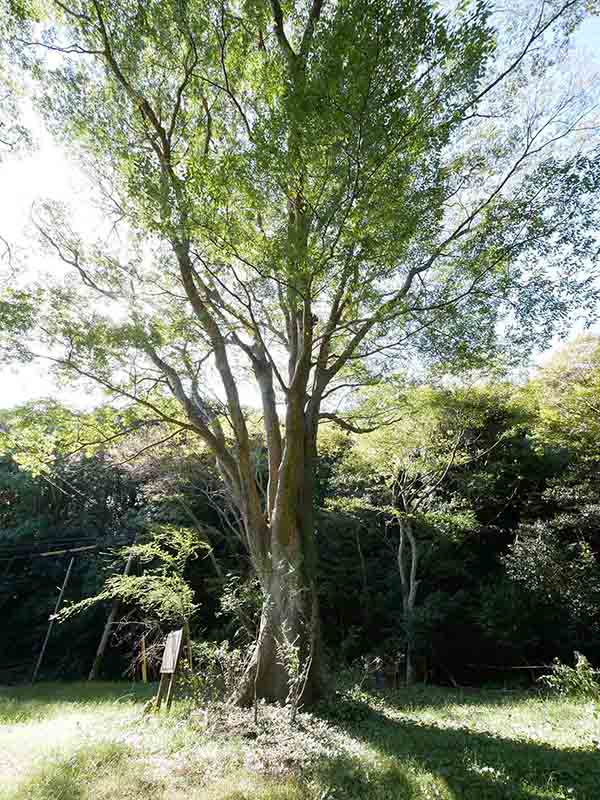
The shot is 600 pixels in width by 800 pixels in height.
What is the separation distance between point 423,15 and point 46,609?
1406 centimetres

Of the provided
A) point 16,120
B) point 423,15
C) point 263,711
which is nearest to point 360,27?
point 423,15

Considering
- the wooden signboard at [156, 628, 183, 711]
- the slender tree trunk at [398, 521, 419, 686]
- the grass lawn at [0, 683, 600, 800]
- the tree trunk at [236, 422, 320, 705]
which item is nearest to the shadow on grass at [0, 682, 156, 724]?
the grass lawn at [0, 683, 600, 800]

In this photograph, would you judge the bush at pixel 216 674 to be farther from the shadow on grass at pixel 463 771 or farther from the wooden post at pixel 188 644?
the shadow on grass at pixel 463 771

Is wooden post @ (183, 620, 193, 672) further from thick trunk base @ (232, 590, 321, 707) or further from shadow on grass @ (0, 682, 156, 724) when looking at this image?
shadow on grass @ (0, 682, 156, 724)

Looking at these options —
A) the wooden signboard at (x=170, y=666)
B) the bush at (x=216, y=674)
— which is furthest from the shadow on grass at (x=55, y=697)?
the bush at (x=216, y=674)

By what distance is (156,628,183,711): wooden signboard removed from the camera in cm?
466

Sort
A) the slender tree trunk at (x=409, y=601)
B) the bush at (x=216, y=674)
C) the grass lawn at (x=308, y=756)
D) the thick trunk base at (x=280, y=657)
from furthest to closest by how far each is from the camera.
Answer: the slender tree trunk at (x=409, y=601)
the bush at (x=216, y=674)
the thick trunk base at (x=280, y=657)
the grass lawn at (x=308, y=756)

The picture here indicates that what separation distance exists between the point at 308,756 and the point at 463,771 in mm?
1045

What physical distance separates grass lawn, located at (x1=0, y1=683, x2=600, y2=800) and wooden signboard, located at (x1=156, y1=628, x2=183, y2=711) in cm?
21

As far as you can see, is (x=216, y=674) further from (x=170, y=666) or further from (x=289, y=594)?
(x=289, y=594)

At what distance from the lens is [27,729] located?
4918 mm

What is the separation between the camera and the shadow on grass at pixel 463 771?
2.64m

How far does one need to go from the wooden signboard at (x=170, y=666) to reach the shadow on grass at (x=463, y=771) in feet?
6.06

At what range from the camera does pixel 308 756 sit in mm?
3168
